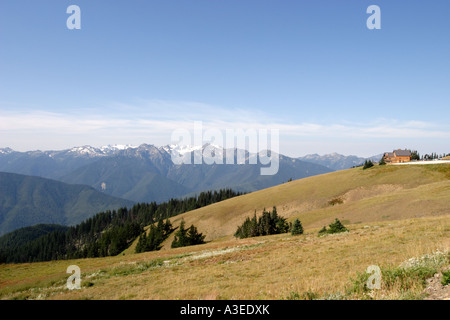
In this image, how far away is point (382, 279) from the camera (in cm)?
1055

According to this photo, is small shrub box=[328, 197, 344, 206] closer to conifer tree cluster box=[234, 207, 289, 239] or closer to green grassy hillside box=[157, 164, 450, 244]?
green grassy hillside box=[157, 164, 450, 244]

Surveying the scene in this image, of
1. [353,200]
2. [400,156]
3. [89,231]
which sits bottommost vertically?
[89,231]

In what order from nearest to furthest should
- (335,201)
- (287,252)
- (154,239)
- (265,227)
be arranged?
(287,252)
(265,227)
(335,201)
(154,239)

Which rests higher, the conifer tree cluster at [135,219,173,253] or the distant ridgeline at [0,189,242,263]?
the conifer tree cluster at [135,219,173,253]

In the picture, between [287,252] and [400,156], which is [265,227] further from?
[400,156]

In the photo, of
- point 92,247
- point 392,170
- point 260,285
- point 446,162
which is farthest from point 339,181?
point 92,247

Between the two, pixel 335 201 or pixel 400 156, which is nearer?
pixel 335 201

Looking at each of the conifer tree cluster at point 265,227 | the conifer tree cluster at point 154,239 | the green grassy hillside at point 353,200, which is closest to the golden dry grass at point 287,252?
the green grassy hillside at point 353,200

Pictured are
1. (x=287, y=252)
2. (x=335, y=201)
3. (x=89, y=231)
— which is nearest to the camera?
(x=287, y=252)

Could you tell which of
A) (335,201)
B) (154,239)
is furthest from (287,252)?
(154,239)

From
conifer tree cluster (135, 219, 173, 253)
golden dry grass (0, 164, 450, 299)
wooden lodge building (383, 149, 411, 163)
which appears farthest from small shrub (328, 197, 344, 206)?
wooden lodge building (383, 149, 411, 163)

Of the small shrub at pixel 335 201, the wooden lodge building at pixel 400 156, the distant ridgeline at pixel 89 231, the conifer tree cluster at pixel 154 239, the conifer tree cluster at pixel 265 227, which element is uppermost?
the wooden lodge building at pixel 400 156

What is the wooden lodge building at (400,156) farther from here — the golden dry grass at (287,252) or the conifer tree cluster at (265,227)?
the conifer tree cluster at (265,227)
